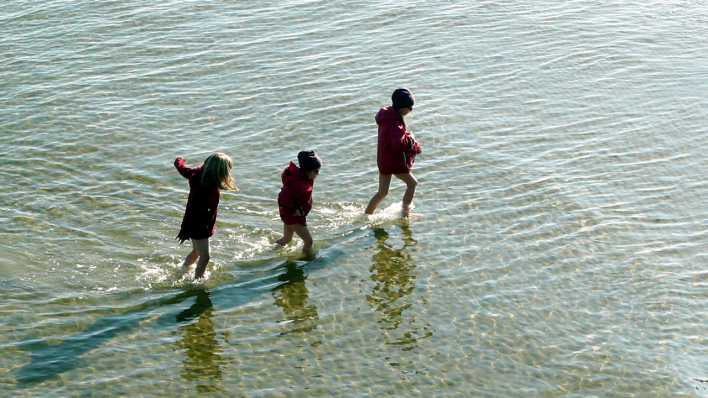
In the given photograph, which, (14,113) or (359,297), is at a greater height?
(14,113)

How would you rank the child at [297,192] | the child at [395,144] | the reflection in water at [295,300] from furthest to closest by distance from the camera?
1. the child at [395,144]
2. the child at [297,192]
3. the reflection in water at [295,300]

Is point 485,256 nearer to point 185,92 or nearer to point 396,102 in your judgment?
point 396,102

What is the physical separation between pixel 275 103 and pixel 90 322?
7.48 meters

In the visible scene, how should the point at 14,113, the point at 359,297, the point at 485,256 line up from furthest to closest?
the point at 14,113
the point at 485,256
the point at 359,297

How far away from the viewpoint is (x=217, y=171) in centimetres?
1061

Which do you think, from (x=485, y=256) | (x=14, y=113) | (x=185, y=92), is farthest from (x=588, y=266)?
(x=14, y=113)

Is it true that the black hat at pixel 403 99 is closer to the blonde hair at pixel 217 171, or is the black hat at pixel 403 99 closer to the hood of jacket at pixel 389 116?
the hood of jacket at pixel 389 116

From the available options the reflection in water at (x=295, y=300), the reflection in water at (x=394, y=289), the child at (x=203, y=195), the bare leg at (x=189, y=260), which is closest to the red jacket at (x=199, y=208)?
the child at (x=203, y=195)

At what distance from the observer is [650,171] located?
14805mm

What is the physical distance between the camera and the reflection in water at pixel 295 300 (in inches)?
435

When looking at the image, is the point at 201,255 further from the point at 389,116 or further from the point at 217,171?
the point at 389,116

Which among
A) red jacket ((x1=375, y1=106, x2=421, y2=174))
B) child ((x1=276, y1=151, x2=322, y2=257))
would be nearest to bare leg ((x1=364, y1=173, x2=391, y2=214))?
red jacket ((x1=375, y1=106, x2=421, y2=174))

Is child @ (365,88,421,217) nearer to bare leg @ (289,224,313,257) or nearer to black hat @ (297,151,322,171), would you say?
bare leg @ (289,224,313,257)

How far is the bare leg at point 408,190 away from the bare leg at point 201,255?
3.13m
